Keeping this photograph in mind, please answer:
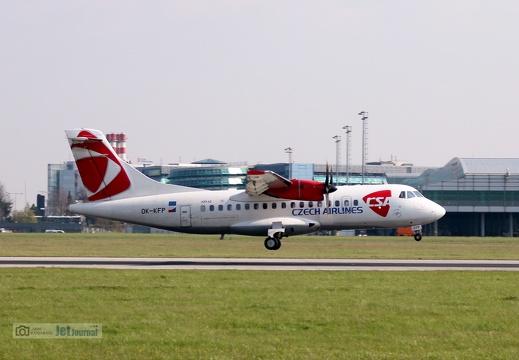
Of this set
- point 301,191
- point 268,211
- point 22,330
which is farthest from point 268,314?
point 268,211

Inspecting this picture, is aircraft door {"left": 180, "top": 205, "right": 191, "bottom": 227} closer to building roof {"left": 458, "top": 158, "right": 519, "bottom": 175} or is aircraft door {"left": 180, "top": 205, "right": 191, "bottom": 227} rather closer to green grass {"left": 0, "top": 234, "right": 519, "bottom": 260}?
green grass {"left": 0, "top": 234, "right": 519, "bottom": 260}

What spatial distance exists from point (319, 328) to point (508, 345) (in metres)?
4.28

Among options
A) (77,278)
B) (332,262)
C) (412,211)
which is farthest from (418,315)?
(412,211)

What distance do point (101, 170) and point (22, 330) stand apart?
29.7 metres

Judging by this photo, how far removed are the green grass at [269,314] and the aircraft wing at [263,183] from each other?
43.4 ft

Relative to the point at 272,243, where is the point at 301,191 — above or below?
above

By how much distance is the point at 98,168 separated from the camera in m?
47.7

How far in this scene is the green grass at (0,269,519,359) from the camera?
16.5 m

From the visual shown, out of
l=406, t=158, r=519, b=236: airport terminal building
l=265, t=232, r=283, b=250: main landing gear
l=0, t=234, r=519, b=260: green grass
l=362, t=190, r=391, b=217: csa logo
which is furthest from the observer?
l=406, t=158, r=519, b=236: airport terminal building

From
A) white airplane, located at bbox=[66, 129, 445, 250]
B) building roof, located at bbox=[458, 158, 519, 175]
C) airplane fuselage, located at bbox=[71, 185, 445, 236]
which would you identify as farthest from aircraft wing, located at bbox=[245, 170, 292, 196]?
building roof, located at bbox=[458, 158, 519, 175]

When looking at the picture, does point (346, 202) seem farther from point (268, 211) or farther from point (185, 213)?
point (185, 213)

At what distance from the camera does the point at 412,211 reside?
153ft

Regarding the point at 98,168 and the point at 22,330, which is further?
the point at 98,168

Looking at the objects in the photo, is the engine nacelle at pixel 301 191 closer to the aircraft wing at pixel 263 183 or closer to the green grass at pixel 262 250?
the aircraft wing at pixel 263 183
